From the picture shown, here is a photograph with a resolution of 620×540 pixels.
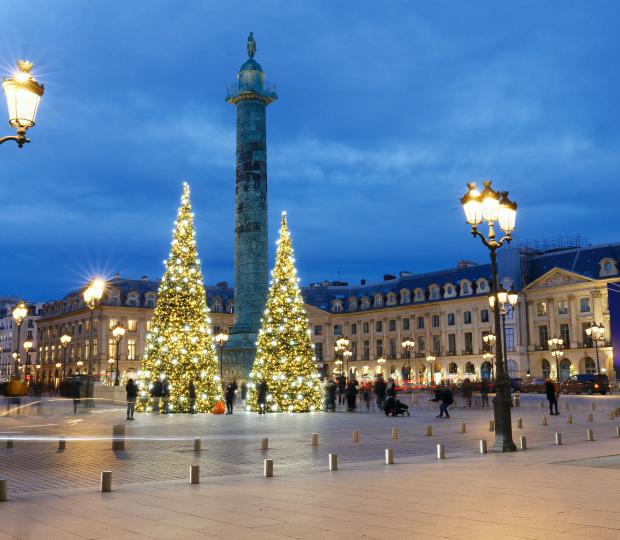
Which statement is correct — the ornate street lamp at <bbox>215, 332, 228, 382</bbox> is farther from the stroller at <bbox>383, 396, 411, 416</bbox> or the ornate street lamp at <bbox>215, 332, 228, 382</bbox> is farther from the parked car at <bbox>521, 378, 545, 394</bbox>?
the parked car at <bbox>521, 378, 545, 394</bbox>

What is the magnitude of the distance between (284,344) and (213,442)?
14288 millimetres

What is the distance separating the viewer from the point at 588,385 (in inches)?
2366

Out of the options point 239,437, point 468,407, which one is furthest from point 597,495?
point 468,407

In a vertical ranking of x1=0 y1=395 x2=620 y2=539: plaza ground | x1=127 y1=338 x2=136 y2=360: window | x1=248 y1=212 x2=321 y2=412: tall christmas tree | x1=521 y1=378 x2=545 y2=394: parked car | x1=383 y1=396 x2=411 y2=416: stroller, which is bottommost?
x1=0 y1=395 x2=620 y2=539: plaza ground

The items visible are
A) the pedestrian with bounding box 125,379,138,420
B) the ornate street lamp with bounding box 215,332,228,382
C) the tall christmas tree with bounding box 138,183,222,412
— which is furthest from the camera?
the ornate street lamp with bounding box 215,332,228,382

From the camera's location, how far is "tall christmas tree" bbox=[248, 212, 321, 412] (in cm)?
3450

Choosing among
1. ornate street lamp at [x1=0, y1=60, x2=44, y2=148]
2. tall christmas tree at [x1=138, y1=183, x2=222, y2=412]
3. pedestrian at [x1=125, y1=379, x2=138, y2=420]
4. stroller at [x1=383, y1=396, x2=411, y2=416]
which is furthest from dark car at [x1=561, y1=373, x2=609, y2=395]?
ornate street lamp at [x1=0, y1=60, x2=44, y2=148]

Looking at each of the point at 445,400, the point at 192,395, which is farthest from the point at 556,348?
the point at 192,395

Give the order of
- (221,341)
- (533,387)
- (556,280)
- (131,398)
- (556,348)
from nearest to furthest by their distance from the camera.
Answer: (131,398)
(221,341)
(533,387)
(556,348)
(556,280)

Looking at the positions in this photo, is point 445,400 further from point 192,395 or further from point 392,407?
point 192,395

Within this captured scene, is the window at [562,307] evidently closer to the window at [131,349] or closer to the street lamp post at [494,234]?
the window at [131,349]

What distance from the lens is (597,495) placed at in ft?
33.2

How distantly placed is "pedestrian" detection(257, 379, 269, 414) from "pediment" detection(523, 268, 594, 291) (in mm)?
53188

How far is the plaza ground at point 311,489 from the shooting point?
820cm
